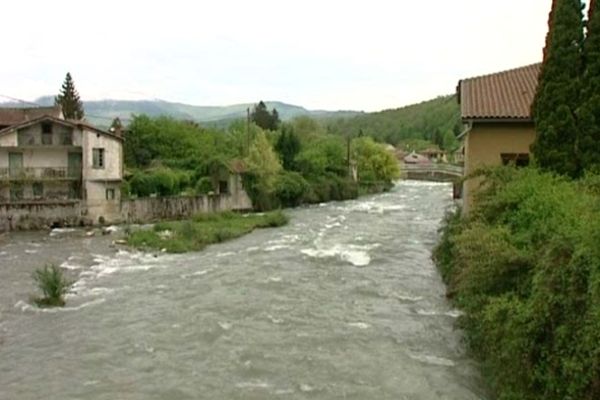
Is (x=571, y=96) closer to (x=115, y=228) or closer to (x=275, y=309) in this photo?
(x=275, y=309)

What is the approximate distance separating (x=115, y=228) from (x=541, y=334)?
30.5 m

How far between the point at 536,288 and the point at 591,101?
26.1 feet

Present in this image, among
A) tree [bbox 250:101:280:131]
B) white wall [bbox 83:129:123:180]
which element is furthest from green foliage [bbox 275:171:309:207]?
tree [bbox 250:101:280:131]

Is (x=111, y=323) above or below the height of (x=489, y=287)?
below

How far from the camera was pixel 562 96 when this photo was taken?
14.6 m

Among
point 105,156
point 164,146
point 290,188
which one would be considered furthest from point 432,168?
point 105,156

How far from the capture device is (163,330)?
46.7 ft

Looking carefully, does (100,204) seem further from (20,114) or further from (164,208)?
(20,114)

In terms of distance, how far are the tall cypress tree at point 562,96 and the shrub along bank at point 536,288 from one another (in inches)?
60.5

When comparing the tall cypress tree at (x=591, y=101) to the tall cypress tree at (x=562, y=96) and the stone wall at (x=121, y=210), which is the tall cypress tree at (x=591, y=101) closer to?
the tall cypress tree at (x=562, y=96)

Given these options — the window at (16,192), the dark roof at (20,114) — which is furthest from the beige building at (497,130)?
the dark roof at (20,114)

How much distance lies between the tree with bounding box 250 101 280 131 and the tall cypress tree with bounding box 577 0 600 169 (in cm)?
7278

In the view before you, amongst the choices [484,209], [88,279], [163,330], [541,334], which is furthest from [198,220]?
[541,334]

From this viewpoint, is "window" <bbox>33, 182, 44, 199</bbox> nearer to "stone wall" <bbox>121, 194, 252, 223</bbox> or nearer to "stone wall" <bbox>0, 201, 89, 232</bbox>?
"stone wall" <bbox>0, 201, 89, 232</bbox>
